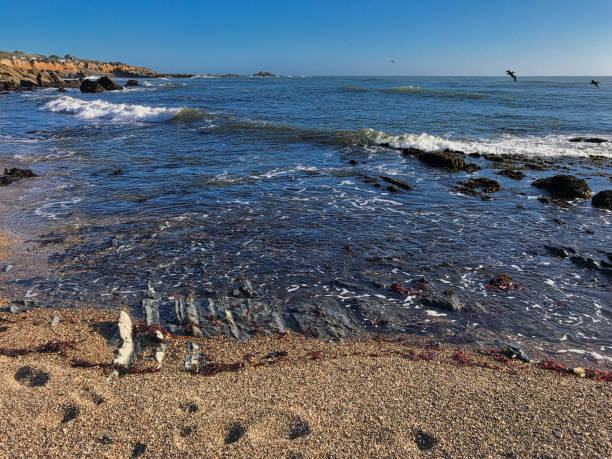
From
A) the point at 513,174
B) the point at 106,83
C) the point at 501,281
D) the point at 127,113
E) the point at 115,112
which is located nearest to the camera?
the point at 501,281

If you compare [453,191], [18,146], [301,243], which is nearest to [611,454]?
[301,243]

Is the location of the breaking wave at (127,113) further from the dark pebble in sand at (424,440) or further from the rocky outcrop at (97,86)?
the dark pebble in sand at (424,440)

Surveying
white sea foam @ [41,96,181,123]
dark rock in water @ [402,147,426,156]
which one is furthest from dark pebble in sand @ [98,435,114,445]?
white sea foam @ [41,96,181,123]

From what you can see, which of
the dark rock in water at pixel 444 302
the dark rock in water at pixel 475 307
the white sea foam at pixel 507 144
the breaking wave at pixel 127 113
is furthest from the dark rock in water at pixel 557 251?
the breaking wave at pixel 127 113

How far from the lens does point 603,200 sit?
13.7 metres

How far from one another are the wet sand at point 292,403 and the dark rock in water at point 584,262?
15.6ft

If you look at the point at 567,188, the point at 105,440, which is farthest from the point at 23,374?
the point at 567,188

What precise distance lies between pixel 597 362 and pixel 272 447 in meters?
5.90

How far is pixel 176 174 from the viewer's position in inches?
688

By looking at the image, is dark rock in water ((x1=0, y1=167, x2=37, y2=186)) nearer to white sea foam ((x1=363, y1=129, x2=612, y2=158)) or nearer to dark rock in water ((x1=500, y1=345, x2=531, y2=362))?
dark rock in water ((x1=500, y1=345, x2=531, y2=362))

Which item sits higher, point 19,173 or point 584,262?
point 19,173

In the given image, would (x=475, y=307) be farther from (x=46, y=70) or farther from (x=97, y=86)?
(x=46, y=70)

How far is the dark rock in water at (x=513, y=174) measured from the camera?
1767cm

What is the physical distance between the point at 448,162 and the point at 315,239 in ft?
39.1
